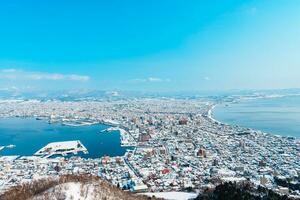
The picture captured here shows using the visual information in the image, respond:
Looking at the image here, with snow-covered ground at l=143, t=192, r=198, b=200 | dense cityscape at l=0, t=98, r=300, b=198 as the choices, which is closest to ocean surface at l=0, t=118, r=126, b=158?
dense cityscape at l=0, t=98, r=300, b=198

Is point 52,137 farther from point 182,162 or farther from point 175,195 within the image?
point 175,195

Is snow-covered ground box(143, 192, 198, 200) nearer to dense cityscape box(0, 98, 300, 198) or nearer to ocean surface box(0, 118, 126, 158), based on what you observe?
dense cityscape box(0, 98, 300, 198)

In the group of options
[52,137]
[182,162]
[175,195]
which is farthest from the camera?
[52,137]

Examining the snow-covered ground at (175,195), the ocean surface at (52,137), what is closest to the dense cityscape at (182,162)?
the snow-covered ground at (175,195)

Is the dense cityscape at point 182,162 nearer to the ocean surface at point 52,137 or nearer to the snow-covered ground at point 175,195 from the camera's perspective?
the snow-covered ground at point 175,195

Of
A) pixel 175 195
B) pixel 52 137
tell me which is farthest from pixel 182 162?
pixel 52 137

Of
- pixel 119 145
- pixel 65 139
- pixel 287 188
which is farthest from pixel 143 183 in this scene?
Answer: pixel 65 139

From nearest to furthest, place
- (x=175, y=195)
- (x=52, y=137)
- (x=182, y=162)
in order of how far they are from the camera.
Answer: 1. (x=175, y=195)
2. (x=182, y=162)
3. (x=52, y=137)

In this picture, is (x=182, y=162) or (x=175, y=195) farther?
(x=182, y=162)

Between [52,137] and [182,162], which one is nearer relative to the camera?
[182,162]
